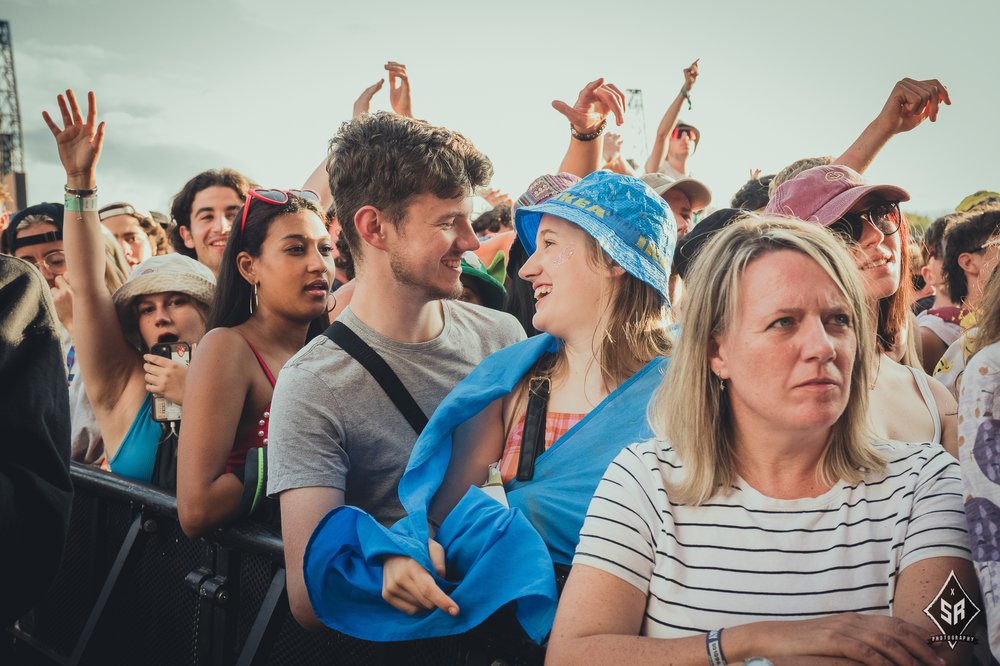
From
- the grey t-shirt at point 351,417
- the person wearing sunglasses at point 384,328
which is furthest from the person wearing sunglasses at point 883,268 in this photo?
the grey t-shirt at point 351,417

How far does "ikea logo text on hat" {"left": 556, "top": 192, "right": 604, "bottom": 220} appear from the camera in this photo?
236 cm

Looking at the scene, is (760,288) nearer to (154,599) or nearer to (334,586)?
(334,586)

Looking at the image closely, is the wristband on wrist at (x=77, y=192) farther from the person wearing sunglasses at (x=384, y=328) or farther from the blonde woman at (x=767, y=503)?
the blonde woman at (x=767, y=503)

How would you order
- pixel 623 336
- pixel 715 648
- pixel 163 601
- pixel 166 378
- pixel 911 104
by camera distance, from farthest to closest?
pixel 911 104 < pixel 166 378 < pixel 163 601 < pixel 623 336 < pixel 715 648

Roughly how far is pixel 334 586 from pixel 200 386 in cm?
111

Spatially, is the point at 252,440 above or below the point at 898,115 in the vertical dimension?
below

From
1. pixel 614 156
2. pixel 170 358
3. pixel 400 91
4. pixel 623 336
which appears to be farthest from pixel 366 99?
pixel 623 336

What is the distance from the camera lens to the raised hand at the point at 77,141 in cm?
376

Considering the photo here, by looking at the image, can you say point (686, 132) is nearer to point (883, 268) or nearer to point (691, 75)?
point (691, 75)

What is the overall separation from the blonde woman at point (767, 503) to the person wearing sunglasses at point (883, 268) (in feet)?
1.75

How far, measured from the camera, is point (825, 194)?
268 centimetres

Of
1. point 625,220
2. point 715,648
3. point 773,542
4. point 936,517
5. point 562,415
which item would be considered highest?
point 625,220

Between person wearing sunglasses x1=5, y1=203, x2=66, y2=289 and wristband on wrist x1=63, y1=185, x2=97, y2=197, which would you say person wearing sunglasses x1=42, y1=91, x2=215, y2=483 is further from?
person wearing sunglasses x1=5, y1=203, x2=66, y2=289

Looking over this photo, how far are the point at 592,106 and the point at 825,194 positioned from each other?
173 cm
